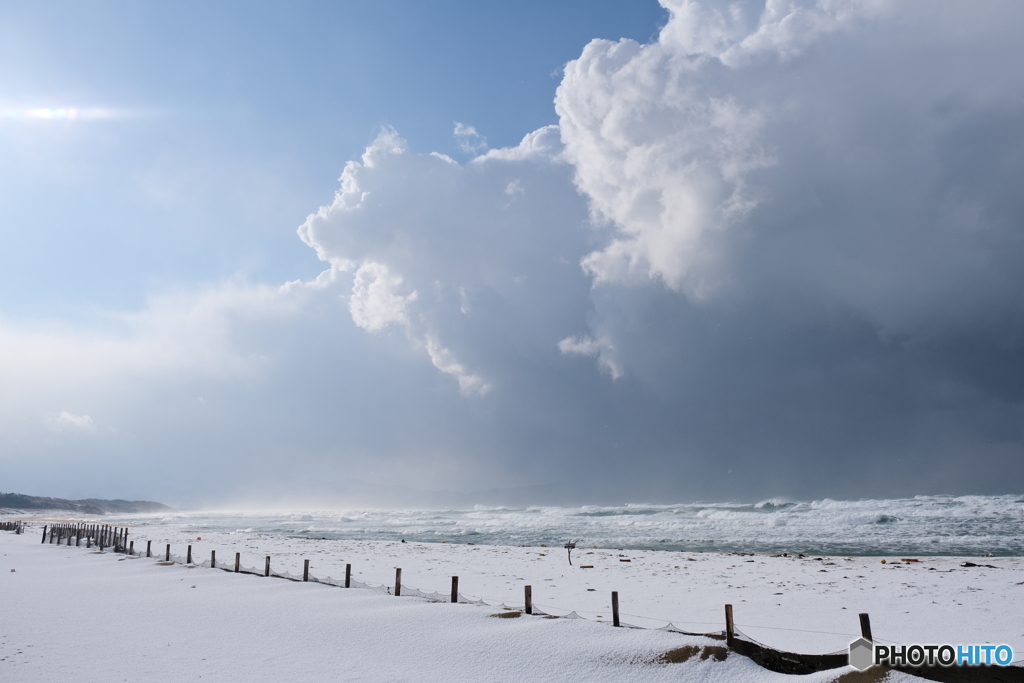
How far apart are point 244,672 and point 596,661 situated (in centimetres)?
552

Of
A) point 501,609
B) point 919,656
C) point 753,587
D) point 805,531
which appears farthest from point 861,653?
point 805,531

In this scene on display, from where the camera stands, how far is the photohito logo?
26.4 ft

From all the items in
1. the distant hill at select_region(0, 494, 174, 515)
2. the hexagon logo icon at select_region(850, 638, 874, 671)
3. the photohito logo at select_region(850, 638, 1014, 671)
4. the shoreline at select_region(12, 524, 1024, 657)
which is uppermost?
the hexagon logo icon at select_region(850, 638, 874, 671)

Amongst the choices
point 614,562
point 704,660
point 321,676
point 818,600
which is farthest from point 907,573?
point 321,676

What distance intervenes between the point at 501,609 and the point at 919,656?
760 cm

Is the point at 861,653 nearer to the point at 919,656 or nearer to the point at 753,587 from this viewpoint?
the point at 919,656

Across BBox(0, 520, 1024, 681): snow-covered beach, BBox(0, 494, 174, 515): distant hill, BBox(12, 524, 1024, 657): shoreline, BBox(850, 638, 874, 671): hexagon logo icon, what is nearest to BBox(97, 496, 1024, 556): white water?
A: BBox(12, 524, 1024, 657): shoreline

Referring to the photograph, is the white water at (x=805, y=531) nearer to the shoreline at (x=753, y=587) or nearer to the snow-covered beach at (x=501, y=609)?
the shoreline at (x=753, y=587)

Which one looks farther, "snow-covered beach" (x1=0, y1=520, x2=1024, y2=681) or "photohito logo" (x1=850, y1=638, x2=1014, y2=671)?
"snow-covered beach" (x1=0, y1=520, x2=1024, y2=681)

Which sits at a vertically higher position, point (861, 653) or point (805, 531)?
point (861, 653)

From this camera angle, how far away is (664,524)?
48781mm

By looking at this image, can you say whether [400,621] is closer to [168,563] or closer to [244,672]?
[244,672]

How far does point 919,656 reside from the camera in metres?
8.49

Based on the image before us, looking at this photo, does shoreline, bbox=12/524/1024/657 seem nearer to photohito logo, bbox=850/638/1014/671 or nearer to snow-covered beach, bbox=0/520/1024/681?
snow-covered beach, bbox=0/520/1024/681
